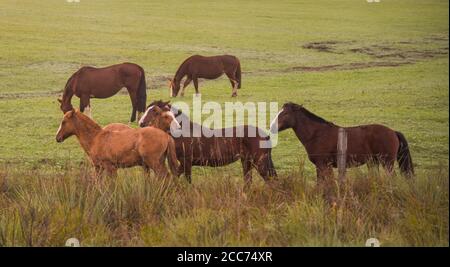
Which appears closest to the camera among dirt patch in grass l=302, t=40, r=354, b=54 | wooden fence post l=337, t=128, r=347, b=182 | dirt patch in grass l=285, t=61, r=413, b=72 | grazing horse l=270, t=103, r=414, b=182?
wooden fence post l=337, t=128, r=347, b=182

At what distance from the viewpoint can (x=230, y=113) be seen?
2306 centimetres

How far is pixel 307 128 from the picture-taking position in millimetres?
13414

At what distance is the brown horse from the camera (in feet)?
74.5

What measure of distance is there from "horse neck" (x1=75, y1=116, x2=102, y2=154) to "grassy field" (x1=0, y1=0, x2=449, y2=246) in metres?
0.42

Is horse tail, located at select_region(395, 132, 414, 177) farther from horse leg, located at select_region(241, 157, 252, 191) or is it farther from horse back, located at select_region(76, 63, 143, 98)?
horse back, located at select_region(76, 63, 143, 98)

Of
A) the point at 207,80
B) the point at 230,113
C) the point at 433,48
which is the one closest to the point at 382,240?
the point at 230,113

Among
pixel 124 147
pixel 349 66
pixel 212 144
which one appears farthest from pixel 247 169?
pixel 349 66

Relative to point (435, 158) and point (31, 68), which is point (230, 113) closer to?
point (435, 158)

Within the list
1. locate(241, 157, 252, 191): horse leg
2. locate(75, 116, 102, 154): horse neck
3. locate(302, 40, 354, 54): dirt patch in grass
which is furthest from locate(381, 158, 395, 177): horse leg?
locate(302, 40, 354, 54): dirt patch in grass

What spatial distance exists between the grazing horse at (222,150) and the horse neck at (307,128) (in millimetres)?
848

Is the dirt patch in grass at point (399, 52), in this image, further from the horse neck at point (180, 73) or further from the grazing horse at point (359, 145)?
the grazing horse at point (359, 145)

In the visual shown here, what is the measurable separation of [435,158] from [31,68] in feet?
63.8

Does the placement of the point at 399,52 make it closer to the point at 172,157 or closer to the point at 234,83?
the point at 234,83

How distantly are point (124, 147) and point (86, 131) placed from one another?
914mm
